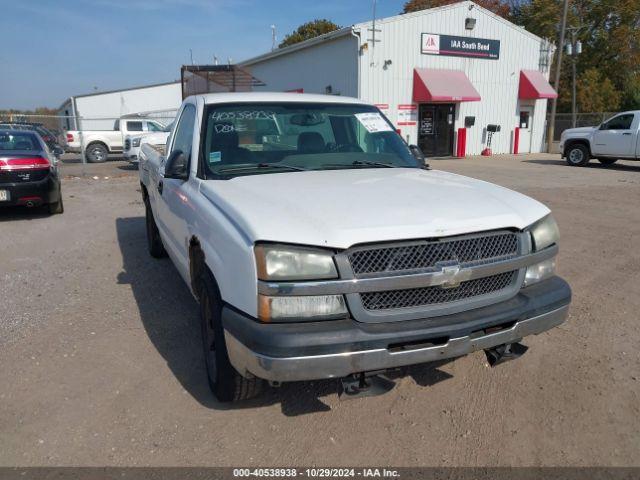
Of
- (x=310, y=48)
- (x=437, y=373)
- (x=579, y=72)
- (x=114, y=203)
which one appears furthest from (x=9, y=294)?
(x=579, y=72)

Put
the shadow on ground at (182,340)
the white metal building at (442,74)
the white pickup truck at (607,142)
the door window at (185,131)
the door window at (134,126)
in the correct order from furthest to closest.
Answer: the door window at (134,126) → the white metal building at (442,74) → the white pickup truck at (607,142) → the door window at (185,131) → the shadow on ground at (182,340)

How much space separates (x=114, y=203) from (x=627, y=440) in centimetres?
1007

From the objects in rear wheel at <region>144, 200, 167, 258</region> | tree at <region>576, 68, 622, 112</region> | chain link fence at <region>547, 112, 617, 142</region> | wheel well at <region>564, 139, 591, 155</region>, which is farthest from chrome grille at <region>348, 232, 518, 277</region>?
tree at <region>576, 68, 622, 112</region>

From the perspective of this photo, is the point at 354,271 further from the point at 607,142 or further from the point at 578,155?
the point at 578,155

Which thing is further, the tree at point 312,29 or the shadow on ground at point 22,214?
the tree at point 312,29

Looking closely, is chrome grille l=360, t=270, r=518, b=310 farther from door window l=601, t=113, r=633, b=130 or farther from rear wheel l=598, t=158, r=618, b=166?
rear wheel l=598, t=158, r=618, b=166

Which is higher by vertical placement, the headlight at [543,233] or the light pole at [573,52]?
the light pole at [573,52]

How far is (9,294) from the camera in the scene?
508 centimetres

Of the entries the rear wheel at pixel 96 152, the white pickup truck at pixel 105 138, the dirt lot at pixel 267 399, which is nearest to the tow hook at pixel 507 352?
the dirt lot at pixel 267 399

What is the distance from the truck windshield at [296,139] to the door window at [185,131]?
0.82 feet

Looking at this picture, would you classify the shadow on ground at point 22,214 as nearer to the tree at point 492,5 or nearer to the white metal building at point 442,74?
the white metal building at point 442,74

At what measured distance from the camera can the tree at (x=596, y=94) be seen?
119ft

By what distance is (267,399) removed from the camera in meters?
3.22

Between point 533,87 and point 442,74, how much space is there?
500cm
